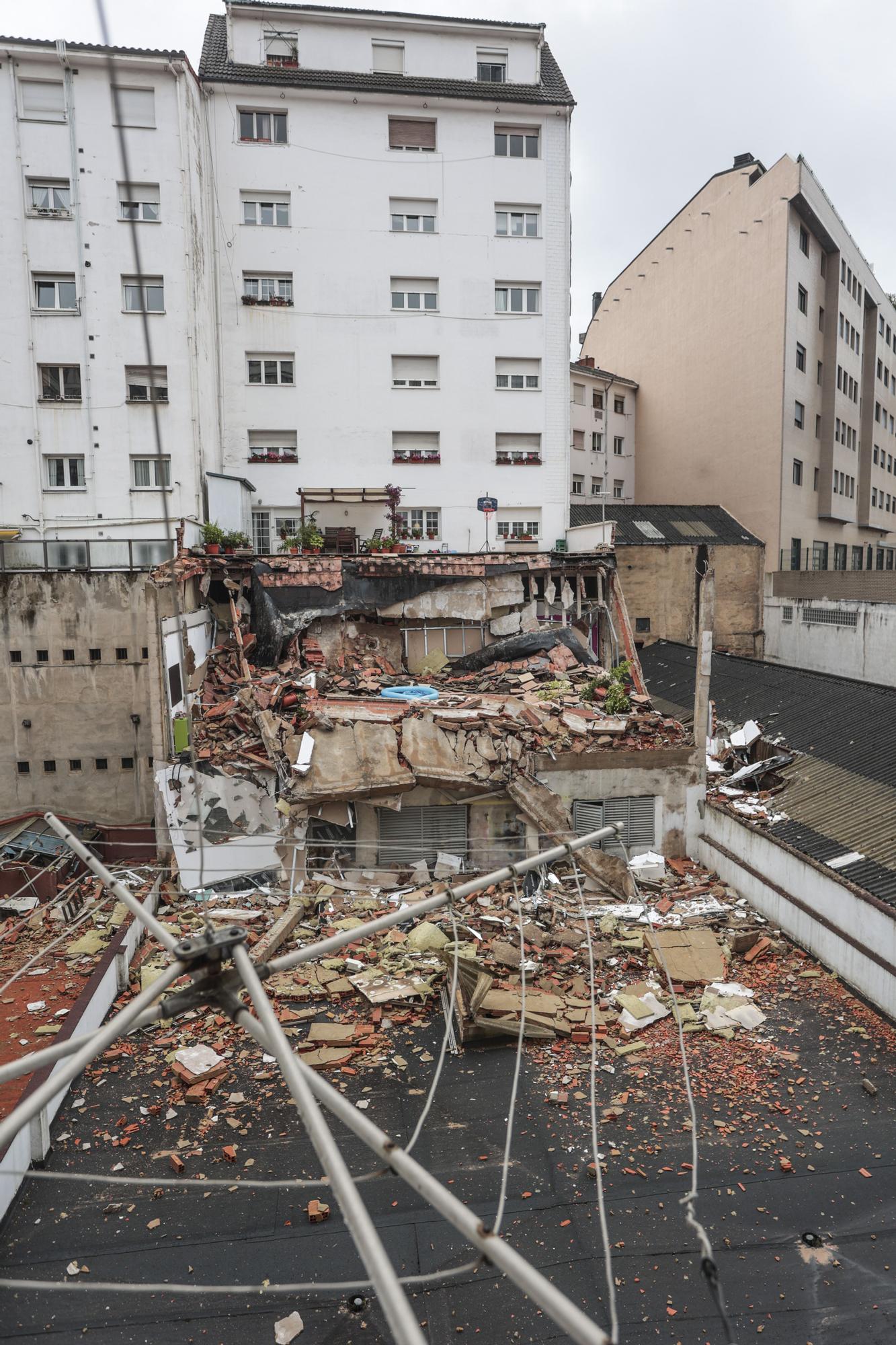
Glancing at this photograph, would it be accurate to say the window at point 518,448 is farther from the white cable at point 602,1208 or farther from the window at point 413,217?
the white cable at point 602,1208

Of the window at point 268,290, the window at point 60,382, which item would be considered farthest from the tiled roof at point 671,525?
the window at point 60,382

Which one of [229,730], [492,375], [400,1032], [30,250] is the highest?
[30,250]

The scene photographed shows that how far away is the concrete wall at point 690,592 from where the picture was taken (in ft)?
102

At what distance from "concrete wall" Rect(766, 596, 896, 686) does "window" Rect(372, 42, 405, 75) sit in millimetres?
25308

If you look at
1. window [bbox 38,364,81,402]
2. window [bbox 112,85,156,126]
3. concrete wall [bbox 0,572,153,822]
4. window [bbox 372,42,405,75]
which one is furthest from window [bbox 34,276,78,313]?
window [bbox 372,42,405,75]

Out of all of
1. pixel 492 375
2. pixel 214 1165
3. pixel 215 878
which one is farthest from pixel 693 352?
pixel 214 1165

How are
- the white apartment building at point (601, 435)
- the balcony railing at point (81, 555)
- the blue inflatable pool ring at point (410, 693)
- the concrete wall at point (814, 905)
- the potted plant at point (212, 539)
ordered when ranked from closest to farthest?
the concrete wall at point (814, 905) < the blue inflatable pool ring at point (410, 693) < the balcony railing at point (81, 555) < the potted plant at point (212, 539) < the white apartment building at point (601, 435)

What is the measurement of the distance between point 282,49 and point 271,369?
11.7 m

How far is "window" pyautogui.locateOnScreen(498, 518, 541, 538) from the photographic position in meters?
29.3

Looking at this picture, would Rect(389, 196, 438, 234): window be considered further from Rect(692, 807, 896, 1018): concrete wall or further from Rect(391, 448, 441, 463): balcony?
Rect(692, 807, 896, 1018): concrete wall

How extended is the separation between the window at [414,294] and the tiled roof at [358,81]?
6387 mm

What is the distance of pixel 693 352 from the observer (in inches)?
1489

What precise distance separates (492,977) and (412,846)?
196 inches

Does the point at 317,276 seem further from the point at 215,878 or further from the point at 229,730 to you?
the point at 215,878
